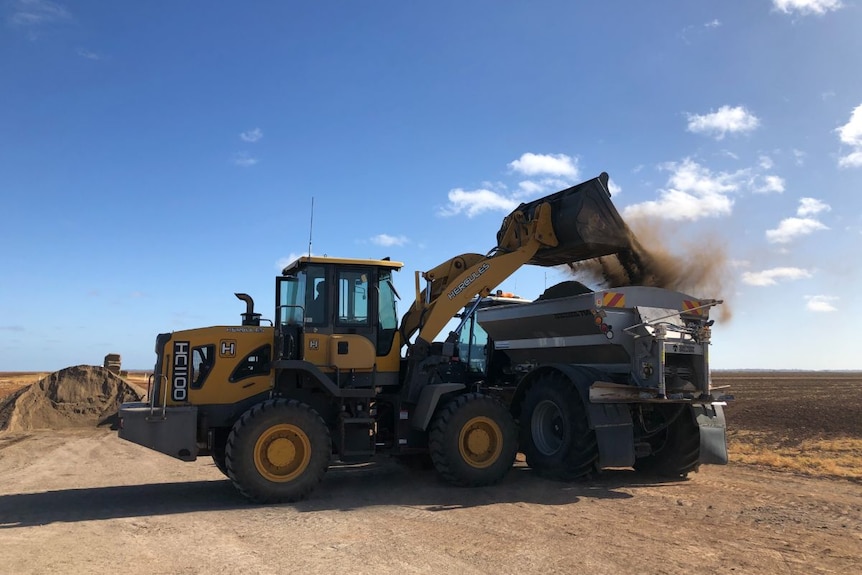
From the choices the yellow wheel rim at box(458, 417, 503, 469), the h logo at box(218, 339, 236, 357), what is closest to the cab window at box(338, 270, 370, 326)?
the h logo at box(218, 339, 236, 357)

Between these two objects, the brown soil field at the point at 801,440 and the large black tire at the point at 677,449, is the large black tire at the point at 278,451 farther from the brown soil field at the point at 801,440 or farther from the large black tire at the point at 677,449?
the brown soil field at the point at 801,440

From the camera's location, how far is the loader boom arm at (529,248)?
33.2 ft

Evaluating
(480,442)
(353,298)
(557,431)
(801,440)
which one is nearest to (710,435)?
(557,431)

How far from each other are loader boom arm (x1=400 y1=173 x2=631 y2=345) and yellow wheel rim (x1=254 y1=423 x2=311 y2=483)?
2.45 meters

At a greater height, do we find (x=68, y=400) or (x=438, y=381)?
(x=438, y=381)

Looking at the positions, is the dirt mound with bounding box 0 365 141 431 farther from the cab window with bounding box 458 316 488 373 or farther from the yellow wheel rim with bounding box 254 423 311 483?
the yellow wheel rim with bounding box 254 423 311 483

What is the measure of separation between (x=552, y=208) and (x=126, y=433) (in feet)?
23.3

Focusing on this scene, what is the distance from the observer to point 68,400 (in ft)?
73.2

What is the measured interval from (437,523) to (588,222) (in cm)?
521

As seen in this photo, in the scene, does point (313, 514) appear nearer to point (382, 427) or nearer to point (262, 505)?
point (262, 505)

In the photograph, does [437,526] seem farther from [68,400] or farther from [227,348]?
[68,400]

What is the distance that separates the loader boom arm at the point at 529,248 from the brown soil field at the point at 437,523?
2.66 m

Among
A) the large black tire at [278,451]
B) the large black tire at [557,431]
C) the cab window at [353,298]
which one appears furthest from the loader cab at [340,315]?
the large black tire at [557,431]

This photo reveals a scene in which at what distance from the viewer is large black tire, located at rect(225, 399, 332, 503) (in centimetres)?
827
